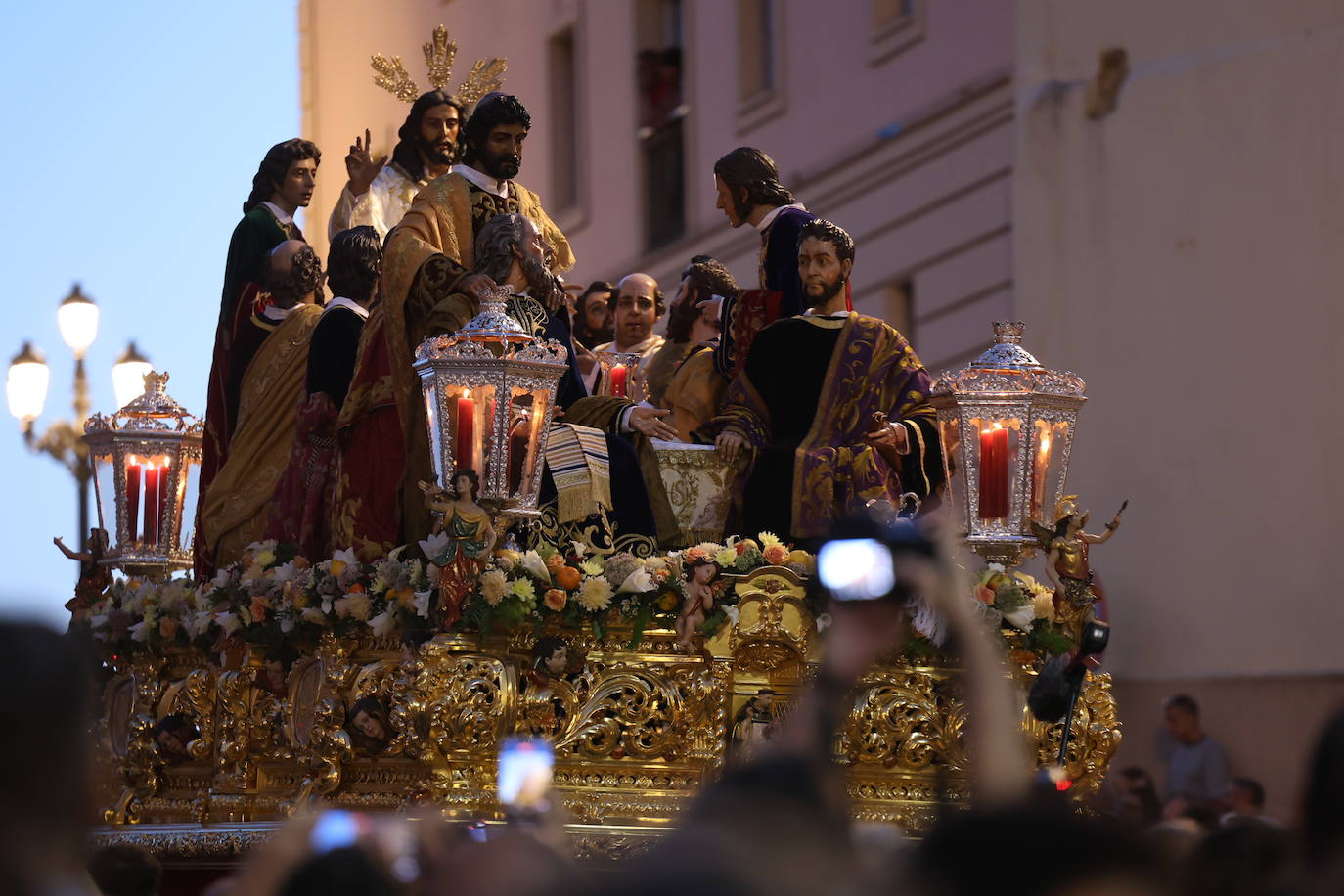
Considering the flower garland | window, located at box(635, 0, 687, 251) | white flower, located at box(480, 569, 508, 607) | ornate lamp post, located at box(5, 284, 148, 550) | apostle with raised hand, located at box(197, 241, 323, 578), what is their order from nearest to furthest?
white flower, located at box(480, 569, 508, 607)
the flower garland
apostle with raised hand, located at box(197, 241, 323, 578)
ornate lamp post, located at box(5, 284, 148, 550)
window, located at box(635, 0, 687, 251)

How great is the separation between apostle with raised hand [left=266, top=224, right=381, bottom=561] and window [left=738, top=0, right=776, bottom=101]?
893 centimetres

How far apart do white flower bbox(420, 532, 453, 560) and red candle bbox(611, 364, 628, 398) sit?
103 inches

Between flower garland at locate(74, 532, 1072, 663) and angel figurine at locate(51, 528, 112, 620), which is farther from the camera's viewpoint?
angel figurine at locate(51, 528, 112, 620)

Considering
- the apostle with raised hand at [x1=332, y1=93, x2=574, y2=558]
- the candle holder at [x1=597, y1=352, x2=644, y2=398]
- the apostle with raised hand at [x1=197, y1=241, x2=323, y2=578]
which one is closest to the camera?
the apostle with raised hand at [x1=332, y1=93, x2=574, y2=558]

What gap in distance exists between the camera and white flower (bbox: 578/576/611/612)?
8250 mm

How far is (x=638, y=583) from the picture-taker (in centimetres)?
830

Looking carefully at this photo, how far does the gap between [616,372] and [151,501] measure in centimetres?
215

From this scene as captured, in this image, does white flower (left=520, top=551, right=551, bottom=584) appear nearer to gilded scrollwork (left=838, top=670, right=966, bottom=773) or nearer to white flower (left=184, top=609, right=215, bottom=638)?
gilded scrollwork (left=838, top=670, right=966, bottom=773)

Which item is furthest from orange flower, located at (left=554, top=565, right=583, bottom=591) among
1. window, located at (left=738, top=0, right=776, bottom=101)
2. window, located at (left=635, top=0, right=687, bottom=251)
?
window, located at (left=635, top=0, right=687, bottom=251)

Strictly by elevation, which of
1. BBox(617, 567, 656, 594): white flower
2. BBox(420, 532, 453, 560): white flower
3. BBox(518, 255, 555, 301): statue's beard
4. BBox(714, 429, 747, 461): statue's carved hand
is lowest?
BBox(617, 567, 656, 594): white flower

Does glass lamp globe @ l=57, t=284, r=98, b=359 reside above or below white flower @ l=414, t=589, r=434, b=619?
above

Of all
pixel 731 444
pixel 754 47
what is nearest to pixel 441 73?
pixel 731 444

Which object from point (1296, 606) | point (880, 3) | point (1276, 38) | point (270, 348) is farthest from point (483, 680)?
point (880, 3)

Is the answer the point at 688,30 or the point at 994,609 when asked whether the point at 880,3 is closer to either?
the point at 688,30
